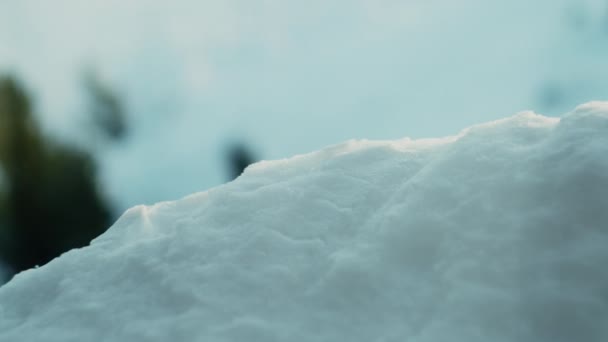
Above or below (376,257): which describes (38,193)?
below

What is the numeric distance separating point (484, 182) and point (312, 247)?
1.68ft

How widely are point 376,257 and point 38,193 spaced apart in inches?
690

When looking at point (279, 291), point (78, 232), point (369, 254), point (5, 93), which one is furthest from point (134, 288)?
point (5, 93)

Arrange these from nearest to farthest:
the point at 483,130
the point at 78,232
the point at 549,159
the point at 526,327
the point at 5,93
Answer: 1. the point at 526,327
2. the point at 549,159
3. the point at 483,130
4. the point at 78,232
5. the point at 5,93

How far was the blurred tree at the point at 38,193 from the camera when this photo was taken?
1666 centimetres

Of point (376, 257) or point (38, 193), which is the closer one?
point (376, 257)

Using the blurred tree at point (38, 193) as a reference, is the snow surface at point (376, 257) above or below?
above

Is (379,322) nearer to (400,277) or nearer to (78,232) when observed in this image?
(400,277)

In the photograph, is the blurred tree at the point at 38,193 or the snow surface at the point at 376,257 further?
the blurred tree at the point at 38,193

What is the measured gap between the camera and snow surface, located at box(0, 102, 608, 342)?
142 cm

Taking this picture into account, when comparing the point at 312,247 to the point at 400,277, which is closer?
the point at 400,277

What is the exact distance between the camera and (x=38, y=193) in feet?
56.7

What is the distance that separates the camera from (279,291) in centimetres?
157

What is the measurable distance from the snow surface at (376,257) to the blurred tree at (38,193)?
15.5 metres
